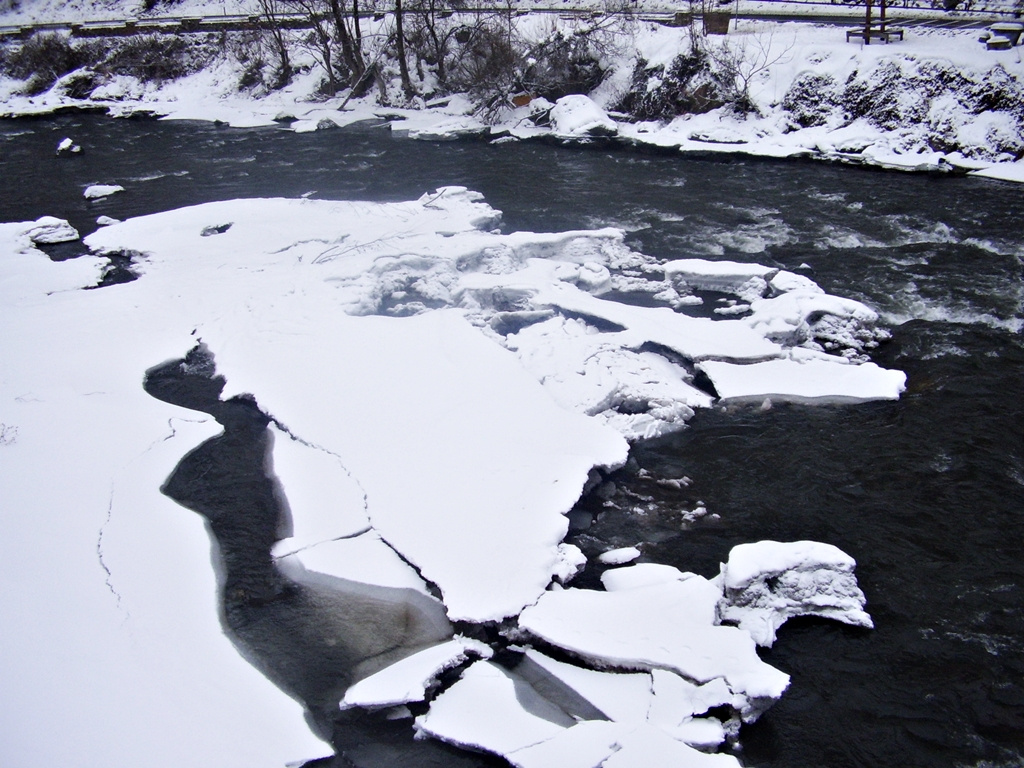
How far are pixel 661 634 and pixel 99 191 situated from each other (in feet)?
54.0

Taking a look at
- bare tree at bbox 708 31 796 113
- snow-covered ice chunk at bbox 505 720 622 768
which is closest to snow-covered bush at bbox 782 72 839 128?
bare tree at bbox 708 31 796 113

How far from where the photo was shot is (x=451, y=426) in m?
7.79

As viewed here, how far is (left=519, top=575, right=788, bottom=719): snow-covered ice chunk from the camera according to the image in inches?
198

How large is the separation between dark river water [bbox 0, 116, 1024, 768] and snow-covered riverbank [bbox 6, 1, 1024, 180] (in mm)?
1390

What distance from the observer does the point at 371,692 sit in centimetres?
517

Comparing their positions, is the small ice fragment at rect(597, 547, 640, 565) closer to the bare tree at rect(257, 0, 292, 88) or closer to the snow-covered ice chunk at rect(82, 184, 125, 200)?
the snow-covered ice chunk at rect(82, 184, 125, 200)

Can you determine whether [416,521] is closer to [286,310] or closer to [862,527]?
[862,527]

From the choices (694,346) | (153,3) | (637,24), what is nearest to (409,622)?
(694,346)

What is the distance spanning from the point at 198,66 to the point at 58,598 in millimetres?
30119

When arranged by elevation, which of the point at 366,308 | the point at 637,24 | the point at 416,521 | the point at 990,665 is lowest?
the point at 990,665

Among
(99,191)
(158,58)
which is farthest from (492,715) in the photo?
(158,58)

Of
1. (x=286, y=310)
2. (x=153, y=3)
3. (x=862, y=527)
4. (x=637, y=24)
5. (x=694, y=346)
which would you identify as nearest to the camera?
(x=862, y=527)

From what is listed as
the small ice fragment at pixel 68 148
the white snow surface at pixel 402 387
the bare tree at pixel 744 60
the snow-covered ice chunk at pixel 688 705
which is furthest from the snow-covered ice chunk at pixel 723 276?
the small ice fragment at pixel 68 148

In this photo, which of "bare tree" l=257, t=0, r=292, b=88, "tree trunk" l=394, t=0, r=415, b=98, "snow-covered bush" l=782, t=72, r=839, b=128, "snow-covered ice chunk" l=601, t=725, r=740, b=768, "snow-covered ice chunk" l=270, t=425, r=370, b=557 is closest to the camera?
"snow-covered ice chunk" l=601, t=725, r=740, b=768
